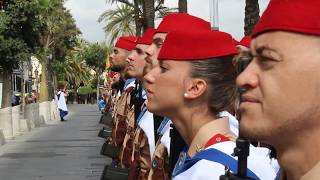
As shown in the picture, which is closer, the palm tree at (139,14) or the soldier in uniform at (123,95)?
the soldier in uniform at (123,95)

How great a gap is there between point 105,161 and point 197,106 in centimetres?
1239

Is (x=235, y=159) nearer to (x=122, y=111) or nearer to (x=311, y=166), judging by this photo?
(x=311, y=166)

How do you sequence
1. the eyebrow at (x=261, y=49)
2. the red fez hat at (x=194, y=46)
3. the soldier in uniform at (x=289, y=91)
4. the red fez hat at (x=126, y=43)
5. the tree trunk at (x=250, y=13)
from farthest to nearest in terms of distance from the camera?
the tree trunk at (x=250, y=13), the red fez hat at (x=126, y=43), the red fez hat at (x=194, y=46), the eyebrow at (x=261, y=49), the soldier in uniform at (x=289, y=91)

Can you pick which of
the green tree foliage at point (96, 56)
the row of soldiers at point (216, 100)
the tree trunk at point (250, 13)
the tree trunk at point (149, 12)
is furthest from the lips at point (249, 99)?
the green tree foliage at point (96, 56)

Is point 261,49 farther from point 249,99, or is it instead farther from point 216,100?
point 216,100

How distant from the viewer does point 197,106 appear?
3240 millimetres

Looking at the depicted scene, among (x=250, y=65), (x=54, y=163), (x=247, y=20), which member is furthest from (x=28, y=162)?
(x=250, y=65)

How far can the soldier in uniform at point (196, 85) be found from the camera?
10.4 feet

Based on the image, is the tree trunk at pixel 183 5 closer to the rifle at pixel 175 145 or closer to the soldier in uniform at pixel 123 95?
Result: the soldier in uniform at pixel 123 95

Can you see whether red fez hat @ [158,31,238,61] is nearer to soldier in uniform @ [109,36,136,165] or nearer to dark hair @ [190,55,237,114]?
dark hair @ [190,55,237,114]

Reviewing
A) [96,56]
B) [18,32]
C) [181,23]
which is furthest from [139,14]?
[96,56]

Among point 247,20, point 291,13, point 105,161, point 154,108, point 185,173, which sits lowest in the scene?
point 105,161

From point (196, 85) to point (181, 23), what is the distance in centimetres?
111

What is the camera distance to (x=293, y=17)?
192cm
